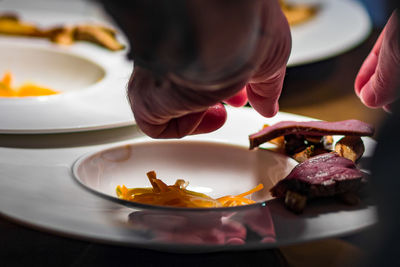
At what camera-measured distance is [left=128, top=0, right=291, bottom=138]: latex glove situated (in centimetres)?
32

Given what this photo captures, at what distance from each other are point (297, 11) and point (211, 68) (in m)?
0.83

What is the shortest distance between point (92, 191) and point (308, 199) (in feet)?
0.51

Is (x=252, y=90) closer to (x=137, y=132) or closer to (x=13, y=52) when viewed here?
(x=137, y=132)

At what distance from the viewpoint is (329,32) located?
37.7 inches

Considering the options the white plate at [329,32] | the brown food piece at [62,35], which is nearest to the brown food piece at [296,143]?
the white plate at [329,32]

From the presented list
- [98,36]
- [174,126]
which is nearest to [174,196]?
[174,126]

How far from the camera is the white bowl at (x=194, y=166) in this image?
0.53 metres

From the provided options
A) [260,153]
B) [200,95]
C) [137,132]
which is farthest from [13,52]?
[200,95]

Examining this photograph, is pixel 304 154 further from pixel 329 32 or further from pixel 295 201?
pixel 329 32

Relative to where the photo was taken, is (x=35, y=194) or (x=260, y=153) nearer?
(x=35, y=194)

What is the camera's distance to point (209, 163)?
1.87 ft

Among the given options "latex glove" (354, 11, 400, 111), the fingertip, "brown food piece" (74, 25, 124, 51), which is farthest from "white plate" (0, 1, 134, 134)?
"latex glove" (354, 11, 400, 111)

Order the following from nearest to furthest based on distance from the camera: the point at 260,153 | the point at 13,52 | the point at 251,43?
the point at 251,43, the point at 260,153, the point at 13,52

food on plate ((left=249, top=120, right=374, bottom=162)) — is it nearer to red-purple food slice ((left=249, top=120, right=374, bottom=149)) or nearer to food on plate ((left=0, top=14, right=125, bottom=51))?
red-purple food slice ((left=249, top=120, right=374, bottom=149))
